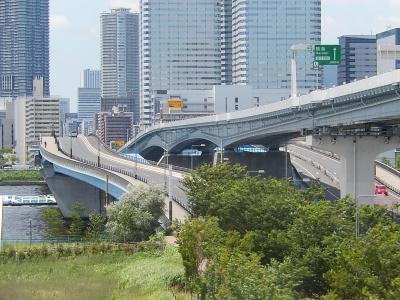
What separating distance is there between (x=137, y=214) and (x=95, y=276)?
11502 millimetres

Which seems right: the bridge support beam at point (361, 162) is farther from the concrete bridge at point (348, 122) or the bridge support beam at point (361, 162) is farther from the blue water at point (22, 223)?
the blue water at point (22, 223)

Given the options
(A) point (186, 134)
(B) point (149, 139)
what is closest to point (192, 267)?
(A) point (186, 134)

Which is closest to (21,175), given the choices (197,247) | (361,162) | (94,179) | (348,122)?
(94,179)

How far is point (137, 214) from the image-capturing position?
54.1 m

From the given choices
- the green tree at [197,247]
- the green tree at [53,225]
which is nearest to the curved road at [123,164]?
the green tree at [53,225]

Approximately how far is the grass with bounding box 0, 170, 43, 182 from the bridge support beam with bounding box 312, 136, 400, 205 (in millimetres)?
128564

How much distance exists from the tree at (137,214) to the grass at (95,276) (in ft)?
17.4

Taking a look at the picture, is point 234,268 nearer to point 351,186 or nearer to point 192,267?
point 192,267

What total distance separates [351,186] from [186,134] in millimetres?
60963

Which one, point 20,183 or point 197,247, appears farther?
point 20,183

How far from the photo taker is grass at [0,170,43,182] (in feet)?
607

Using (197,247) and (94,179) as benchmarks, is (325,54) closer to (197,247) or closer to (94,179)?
(94,179)

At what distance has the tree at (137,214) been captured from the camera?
5416 cm

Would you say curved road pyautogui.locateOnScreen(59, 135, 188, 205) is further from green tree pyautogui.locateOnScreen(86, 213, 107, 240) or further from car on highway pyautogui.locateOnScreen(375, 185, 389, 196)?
car on highway pyautogui.locateOnScreen(375, 185, 389, 196)
